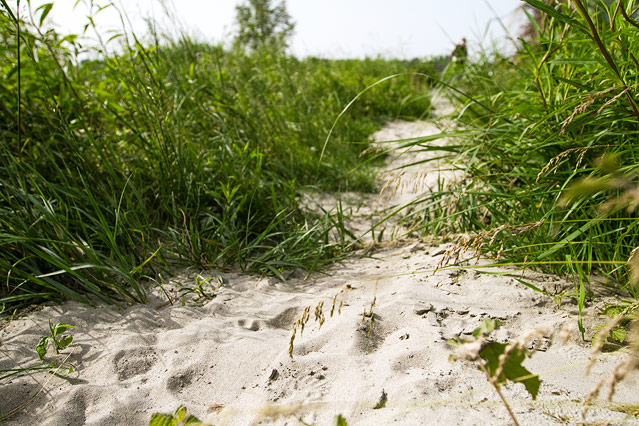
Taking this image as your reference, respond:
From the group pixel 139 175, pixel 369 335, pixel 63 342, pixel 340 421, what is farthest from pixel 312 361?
pixel 139 175

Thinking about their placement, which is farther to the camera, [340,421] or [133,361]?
[133,361]

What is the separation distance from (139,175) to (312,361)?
1.73 m

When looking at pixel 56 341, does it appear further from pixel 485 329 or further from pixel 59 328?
pixel 485 329

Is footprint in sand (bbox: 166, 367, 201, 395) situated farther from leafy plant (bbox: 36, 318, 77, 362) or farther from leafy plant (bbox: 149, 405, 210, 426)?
leafy plant (bbox: 36, 318, 77, 362)

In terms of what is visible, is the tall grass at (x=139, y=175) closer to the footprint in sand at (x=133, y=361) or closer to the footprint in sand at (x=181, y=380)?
the footprint in sand at (x=133, y=361)

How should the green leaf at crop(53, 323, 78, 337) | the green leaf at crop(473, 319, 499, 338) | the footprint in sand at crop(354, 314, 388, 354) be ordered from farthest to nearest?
1. the green leaf at crop(53, 323, 78, 337)
2. the footprint in sand at crop(354, 314, 388, 354)
3. the green leaf at crop(473, 319, 499, 338)

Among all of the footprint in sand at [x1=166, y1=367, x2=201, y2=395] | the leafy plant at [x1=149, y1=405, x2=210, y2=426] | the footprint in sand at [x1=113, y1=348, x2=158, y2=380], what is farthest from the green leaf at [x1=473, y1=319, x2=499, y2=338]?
the footprint in sand at [x1=113, y1=348, x2=158, y2=380]

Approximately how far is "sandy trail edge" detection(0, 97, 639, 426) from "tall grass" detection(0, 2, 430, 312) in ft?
0.80

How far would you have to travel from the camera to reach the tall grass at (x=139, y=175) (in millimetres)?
1938

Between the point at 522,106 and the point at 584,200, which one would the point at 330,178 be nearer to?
the point at 522,106

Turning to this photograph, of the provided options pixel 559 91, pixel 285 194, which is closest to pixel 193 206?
pixel 285 194

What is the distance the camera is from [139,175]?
262 centimetres

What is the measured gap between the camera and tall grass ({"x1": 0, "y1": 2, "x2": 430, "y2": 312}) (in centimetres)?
194

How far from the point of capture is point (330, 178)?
11.4 feet
